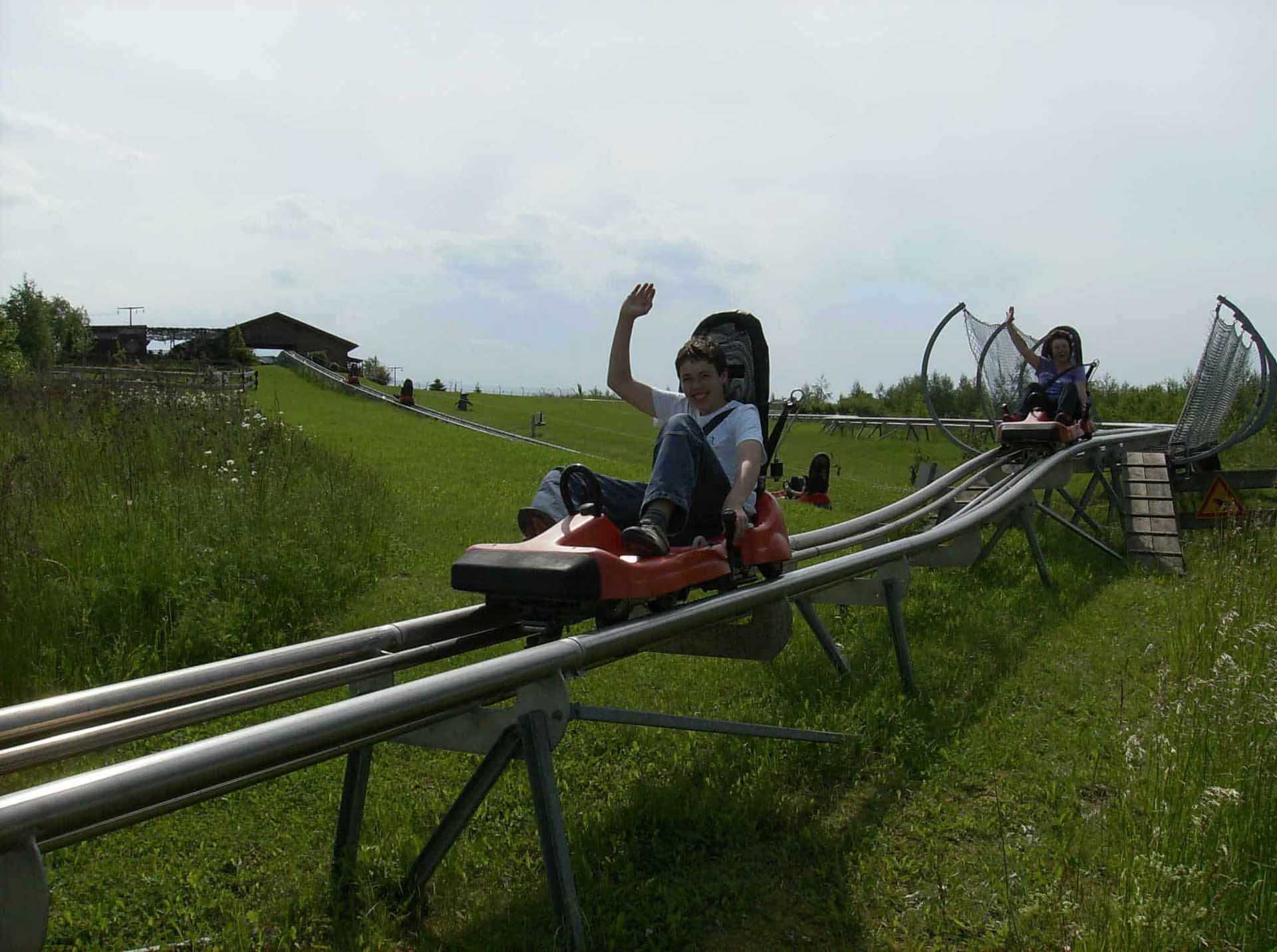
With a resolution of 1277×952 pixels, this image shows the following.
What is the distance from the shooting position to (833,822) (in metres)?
3.71

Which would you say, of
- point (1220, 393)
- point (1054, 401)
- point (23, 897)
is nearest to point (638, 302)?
point (23, 897)

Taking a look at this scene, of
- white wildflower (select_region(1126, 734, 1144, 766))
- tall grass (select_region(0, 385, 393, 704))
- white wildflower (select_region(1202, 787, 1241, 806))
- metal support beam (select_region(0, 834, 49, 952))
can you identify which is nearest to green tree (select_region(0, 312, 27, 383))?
tall grass (select_region(0, 385, 393, 704))

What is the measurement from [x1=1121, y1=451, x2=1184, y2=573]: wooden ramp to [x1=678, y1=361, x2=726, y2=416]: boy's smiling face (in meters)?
5.36

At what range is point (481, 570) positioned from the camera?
3113 mm

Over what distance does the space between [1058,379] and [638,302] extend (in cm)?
692

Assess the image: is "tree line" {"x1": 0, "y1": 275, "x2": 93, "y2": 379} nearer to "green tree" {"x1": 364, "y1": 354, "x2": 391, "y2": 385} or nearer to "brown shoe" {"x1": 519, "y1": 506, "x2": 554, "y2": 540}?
"green tree" {"x1": 364, "y1": 354, "x2": 391, "y2": 385}

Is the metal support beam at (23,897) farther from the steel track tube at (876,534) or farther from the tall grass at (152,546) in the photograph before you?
the steel track tube at (876,534)

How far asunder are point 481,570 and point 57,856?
1.88m

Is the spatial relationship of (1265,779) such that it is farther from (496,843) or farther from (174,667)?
(174,667)

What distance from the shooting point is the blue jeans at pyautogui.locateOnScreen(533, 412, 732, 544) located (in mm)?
3541

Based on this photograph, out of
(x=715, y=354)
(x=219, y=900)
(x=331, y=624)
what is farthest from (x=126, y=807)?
(x=331, y=624)

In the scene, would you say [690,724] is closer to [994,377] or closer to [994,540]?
[994,540]

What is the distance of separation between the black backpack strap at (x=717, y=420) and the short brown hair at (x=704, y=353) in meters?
0.17

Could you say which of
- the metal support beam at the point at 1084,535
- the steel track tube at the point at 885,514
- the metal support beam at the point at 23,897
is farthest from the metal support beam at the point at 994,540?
the metal support beam at the point at 23,897
